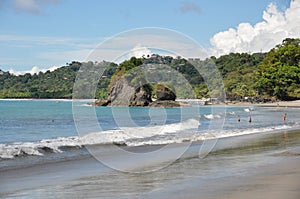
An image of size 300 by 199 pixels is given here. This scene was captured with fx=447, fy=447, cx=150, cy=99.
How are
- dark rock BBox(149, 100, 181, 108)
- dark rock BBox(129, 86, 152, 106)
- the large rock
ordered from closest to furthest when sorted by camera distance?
1. dark rock BBox(149, 100, 181, 108)
2. the large rock
3. dark rock BBox(129, 86, 152, 106)

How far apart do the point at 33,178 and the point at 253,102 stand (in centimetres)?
11300

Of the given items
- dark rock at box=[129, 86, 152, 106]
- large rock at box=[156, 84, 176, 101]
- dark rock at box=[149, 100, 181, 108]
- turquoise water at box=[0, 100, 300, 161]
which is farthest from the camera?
dark rock at box=[129, 86, 152, 106]

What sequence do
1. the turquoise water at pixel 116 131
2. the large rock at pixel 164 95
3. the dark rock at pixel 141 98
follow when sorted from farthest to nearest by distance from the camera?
the dark rock at pixel 141 98, the large rock at pixel 164 95, the turquoise water at pixel 116 131

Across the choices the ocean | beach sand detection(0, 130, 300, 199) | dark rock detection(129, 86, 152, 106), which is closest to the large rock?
dark rock detection(129, 86, 152, 106)

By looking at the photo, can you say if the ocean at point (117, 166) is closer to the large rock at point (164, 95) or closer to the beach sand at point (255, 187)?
the beach sand at point (255, 187)

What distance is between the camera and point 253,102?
398 ft

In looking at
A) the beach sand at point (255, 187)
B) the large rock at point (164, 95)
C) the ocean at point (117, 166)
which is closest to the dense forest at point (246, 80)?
the large rock at point (164, 95)

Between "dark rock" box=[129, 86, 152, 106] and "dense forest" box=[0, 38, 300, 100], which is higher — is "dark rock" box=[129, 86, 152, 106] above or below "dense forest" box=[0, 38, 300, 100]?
below

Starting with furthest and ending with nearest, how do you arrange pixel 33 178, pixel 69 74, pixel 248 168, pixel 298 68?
pixel 69 74 → pixel 298 68 → pixel 248 168 → pixel 33 178

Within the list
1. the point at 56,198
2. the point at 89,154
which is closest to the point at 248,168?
the point at 56,198

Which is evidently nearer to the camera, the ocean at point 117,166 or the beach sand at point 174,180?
the beach sand at point 174,180

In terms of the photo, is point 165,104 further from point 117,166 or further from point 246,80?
point 117,166

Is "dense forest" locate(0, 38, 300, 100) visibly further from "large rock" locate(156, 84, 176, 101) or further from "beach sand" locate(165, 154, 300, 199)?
"beach sand" locate(165, 154, 300, 199)

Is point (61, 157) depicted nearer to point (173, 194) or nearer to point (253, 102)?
point (173, 194)
